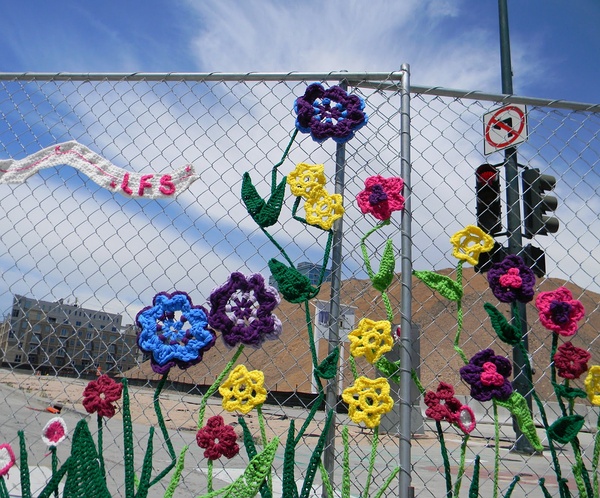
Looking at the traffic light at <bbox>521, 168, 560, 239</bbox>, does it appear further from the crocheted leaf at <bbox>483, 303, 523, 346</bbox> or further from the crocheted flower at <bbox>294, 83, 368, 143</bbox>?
the crocheted flower at <bbox>294, 83, 368, 143</bbox>

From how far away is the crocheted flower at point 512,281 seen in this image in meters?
1.87

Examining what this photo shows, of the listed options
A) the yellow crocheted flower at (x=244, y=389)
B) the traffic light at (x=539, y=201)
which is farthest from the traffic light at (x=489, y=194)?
the yellow crocheted flower at (x=244, y=389)

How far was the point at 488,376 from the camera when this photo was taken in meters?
1.78

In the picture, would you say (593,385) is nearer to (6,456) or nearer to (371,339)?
(371,339)

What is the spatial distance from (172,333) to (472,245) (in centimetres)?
114

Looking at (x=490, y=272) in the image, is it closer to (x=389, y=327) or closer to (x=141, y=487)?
(x=389, y=327)

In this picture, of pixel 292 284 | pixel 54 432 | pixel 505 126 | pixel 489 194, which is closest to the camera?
pixel 292 284

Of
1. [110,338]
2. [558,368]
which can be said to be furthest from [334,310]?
[110,338]

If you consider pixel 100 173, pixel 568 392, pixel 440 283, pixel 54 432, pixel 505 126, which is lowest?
pixel 54 432

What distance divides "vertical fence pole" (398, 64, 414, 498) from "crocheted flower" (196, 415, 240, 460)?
589mm

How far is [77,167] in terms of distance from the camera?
7.66 feet

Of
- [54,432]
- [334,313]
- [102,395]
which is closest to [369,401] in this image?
[334,313]

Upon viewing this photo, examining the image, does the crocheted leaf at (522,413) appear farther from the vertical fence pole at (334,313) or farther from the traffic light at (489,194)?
the traffic light at (489,194)

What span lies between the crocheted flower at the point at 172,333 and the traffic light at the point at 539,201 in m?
1.58
